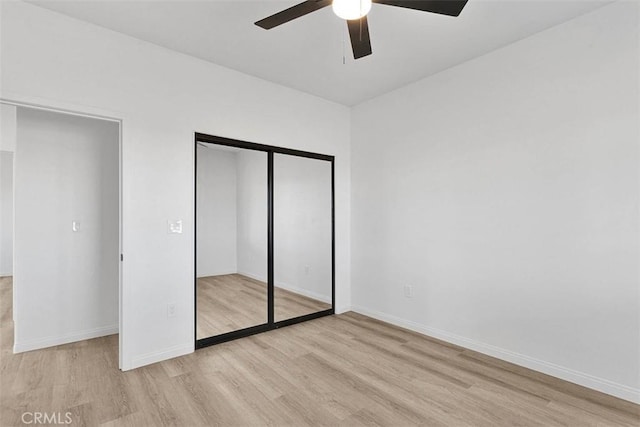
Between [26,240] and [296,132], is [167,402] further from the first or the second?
[296,132]

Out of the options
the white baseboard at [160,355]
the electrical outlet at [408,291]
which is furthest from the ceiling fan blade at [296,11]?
the electrical outlet at [408,291]

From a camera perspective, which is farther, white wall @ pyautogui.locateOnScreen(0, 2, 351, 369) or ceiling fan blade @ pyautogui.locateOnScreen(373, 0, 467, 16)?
white wall @ pyautogui.locateOnScreen(0, 2, 351, 369)

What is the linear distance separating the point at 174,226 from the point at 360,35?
7.19 feet

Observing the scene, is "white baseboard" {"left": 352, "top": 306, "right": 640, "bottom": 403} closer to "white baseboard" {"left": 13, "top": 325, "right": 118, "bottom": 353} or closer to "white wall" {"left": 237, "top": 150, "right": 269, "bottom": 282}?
"white wall" {"left": 237, "top": 150, "right": 269, "bottom": 282}

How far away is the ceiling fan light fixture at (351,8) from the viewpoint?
1653mm

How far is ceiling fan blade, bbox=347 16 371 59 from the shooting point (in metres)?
1.84

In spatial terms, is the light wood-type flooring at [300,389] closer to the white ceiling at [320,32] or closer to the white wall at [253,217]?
the white wall at [253,217]

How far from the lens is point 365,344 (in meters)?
3.20

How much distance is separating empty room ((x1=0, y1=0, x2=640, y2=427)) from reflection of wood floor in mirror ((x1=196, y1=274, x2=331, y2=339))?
23 millimetres

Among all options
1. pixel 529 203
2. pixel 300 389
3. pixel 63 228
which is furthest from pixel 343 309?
pixel 63 228

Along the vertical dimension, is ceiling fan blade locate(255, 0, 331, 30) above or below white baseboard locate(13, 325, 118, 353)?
above

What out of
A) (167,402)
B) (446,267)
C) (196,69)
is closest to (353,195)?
(446,267)

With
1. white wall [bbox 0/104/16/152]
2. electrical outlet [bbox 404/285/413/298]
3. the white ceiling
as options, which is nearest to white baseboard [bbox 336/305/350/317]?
electrical outlet [bbox 404/285/413/298]

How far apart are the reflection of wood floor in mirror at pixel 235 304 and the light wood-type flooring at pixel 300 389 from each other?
0.25 m
